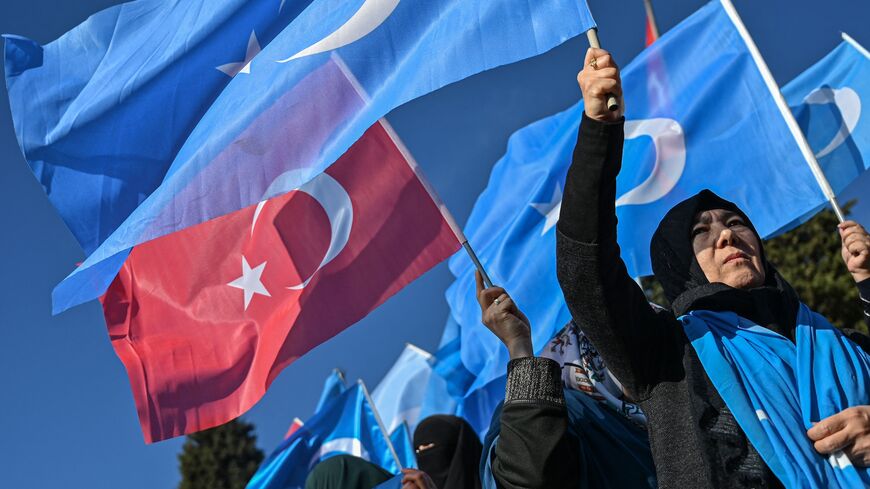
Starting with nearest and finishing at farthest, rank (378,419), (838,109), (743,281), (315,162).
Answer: (743,281), (315,162), (838,109), (378,419)

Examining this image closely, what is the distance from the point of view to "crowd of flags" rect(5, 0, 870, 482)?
3961mm

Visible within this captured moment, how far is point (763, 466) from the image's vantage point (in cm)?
264

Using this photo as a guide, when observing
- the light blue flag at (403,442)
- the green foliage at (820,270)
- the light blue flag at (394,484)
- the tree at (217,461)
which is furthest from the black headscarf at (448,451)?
the tree at (217,461)

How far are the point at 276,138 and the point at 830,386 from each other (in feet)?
7.38

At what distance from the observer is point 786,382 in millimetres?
2750

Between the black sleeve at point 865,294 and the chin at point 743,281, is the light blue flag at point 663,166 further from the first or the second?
the chin at point 743,281

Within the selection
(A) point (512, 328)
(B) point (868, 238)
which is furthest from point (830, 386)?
(B) point (868, 238)

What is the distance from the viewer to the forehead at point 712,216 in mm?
3414

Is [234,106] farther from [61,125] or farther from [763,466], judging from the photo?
[763,466]

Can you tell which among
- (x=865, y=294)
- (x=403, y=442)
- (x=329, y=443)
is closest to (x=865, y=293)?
(x=865, y=294)

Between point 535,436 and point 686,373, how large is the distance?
43 cm

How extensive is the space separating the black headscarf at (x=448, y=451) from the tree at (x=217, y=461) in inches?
1320

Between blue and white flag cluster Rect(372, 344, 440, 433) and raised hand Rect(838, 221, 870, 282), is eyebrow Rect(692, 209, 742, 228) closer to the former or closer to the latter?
raised hand Rect(838, 221, 870, 282)

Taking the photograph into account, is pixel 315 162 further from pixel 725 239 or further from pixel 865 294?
pixel 865 294
